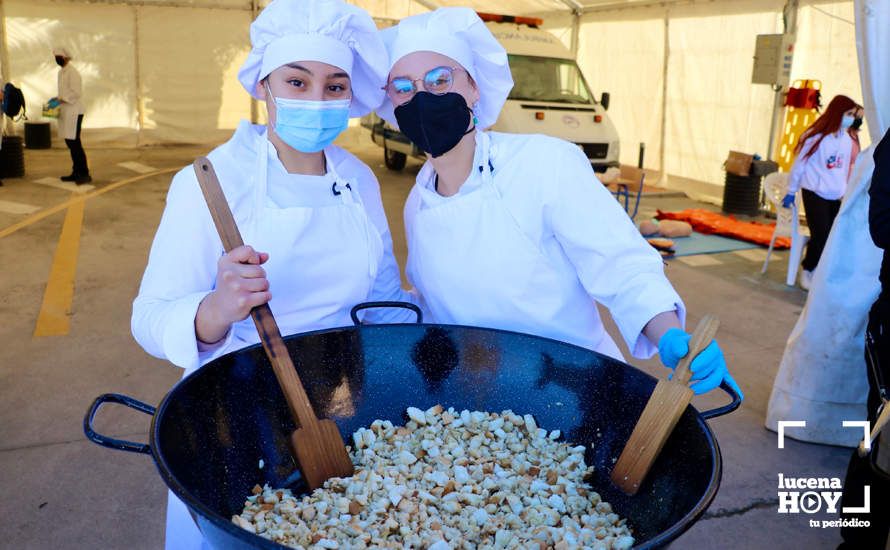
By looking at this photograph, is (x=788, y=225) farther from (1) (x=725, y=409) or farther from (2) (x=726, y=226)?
(1) (x=725, y=409)

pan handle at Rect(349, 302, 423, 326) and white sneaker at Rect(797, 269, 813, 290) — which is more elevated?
pan handle at Rect(349, 302, 423, 326)

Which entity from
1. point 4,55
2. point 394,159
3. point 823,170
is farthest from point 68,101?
point 823,170

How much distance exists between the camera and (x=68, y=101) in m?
9.77

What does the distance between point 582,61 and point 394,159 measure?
375cm

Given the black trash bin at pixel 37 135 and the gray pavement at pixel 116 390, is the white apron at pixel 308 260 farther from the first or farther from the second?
the black trash bin at pixel 37 135

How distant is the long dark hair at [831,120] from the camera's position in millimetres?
6184

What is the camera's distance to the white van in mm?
9680

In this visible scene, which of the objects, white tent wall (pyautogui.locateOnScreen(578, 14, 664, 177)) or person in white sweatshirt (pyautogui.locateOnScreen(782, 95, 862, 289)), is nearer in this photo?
person in white sweatshirt (pyautogui.locateOnScreen(782, 95, 862, 289))

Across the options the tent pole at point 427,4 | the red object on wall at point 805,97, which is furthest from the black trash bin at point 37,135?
the red object on wall at point 805,97

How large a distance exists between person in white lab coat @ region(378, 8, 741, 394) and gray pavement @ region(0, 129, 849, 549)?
1.36m

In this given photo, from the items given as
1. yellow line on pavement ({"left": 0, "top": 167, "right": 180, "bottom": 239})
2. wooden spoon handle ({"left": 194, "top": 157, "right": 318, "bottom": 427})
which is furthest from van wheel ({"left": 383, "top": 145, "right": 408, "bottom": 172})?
wooden spoon handle ({"left": 194, "top": 157, "right": 318, "bottom": 427})

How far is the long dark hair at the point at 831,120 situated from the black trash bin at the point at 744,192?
116 inches

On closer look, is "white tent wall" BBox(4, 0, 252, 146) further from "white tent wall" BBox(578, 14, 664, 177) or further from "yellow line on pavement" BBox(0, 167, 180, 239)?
"white tent wall" BBox(578, 14, 664, 177)

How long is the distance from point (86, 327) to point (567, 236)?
4.10 m
